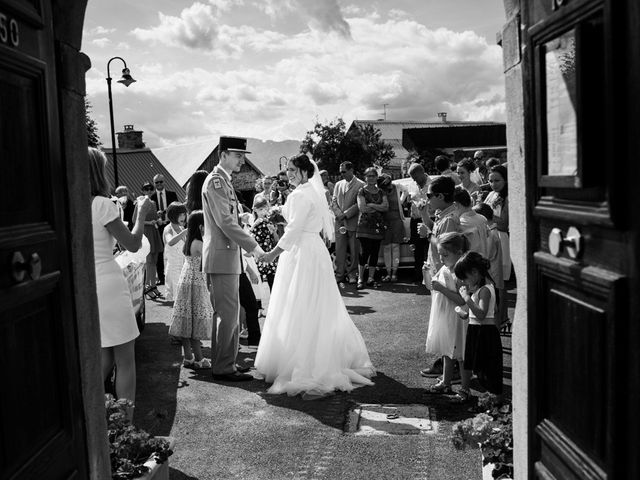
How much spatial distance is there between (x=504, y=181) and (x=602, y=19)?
6.76 meters

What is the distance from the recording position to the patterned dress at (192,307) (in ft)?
23.8

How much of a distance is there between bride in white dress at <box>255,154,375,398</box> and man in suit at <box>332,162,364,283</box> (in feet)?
18.6

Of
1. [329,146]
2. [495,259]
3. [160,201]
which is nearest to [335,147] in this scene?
[329,146]

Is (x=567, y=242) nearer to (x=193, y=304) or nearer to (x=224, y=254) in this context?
(x=224, y=254)

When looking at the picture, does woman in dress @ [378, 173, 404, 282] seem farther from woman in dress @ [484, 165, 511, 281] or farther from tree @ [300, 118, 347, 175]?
tree @ [300, 118, 347, 175]

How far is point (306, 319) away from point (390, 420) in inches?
60.7

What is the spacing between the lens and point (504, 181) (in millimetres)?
8398

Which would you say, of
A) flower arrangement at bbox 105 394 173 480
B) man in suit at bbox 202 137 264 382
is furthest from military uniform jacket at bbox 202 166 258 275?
flower arrangement at bbox 105 394 173 480

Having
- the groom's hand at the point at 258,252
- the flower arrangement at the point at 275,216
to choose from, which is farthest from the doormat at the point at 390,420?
the flower arrangement at the point at 275,216

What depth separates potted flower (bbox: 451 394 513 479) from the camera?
132 inches

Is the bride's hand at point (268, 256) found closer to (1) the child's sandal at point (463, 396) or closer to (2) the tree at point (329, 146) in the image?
(1) the child's sandal at point (463, 396)

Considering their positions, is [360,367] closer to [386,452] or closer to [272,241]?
[386,452]

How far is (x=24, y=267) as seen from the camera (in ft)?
7.09

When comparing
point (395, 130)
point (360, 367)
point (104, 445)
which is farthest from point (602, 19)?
point (395, 130)
